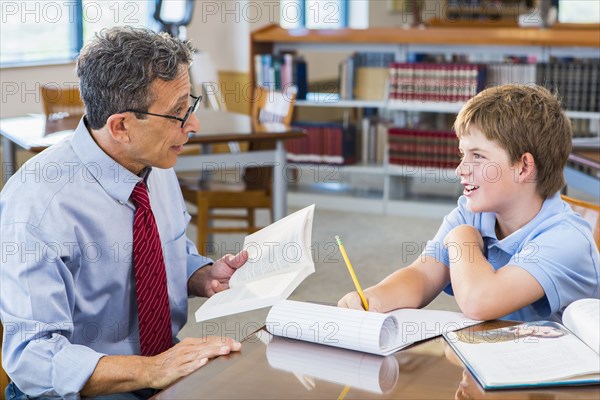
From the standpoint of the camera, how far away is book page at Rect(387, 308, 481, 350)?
1.45m

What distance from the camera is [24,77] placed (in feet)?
18.0

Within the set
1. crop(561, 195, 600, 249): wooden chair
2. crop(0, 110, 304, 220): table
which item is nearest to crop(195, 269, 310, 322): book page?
crop(561, 195, 600, 249): wooden chair

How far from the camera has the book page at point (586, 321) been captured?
4.42 ft

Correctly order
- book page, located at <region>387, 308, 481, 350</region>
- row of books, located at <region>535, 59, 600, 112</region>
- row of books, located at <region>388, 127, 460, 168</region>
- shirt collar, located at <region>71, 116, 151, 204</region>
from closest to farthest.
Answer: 1. book page, located at <region>387, 308, 481, 350</region>
2. shirt collar, located at <region>71, 116, 151, 204</region>
3. row of books, located at <region>535, 59, 600, 112</region>
4. row of books, located at <region>388, 127, 460, 168</region>

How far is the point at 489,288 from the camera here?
5.15 feet

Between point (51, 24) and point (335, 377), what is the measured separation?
5.16m

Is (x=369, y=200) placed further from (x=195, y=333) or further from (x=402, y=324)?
(x=402, y=324)

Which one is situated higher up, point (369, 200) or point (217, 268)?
point (217, 268)

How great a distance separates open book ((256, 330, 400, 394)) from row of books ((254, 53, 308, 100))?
4.36 metres

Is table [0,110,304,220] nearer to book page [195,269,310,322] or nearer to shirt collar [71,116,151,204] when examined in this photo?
shirt collar [71,116,151,204]

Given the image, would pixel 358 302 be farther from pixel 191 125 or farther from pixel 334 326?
pixel 191 125

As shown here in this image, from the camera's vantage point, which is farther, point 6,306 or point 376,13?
point 376,13

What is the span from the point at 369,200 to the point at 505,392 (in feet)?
14.7

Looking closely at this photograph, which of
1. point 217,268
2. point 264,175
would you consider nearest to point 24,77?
point 264,175
